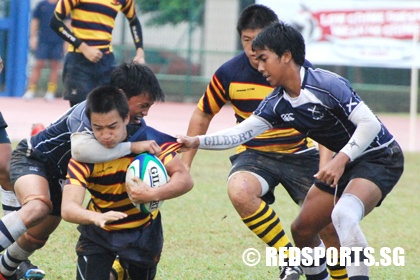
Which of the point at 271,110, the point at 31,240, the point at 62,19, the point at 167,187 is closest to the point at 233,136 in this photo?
the point at 271,110

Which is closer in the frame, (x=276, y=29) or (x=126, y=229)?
(x=126, y=229)

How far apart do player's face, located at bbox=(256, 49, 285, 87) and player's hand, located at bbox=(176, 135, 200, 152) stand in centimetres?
58

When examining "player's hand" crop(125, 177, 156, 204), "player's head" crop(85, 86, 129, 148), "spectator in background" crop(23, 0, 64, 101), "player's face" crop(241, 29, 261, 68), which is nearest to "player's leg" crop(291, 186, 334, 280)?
"player's face" crop(241, 29, 261, 68)

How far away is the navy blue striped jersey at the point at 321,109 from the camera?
17.6 ft

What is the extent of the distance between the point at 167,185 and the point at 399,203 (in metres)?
5.54

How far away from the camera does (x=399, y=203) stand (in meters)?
9.97

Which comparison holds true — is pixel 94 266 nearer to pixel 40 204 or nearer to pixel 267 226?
pixel 40 204

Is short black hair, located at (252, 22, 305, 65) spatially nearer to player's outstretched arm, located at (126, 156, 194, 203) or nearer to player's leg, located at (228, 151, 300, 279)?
player's outstretched arm, located at (126, 156, 194, 203)

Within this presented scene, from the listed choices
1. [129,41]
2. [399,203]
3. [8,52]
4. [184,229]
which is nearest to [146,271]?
[184,229]

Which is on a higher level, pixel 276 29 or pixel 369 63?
pixel 276 29

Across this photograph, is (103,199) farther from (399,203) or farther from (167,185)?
(399,203)

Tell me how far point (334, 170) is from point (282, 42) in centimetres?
84
